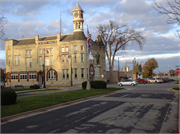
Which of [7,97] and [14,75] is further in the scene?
[14,75]

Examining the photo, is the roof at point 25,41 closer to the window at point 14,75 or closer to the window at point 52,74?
the window at point 14,75

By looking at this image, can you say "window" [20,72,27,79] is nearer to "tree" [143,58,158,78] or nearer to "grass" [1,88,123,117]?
"grass" [1,88,123,117]

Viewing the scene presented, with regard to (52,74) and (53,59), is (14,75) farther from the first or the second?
(53,59)

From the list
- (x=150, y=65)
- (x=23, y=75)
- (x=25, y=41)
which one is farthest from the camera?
(x=150, y=65)

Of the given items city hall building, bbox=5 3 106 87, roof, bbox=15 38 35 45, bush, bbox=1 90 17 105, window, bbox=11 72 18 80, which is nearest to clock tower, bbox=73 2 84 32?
city hall building, bbox=5 3 106 87

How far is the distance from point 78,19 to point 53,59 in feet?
44.0

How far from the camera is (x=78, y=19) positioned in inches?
2190

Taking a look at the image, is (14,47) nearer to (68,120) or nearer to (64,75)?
(64,75)

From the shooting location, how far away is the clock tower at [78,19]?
55688 mm

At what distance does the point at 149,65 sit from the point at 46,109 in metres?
96.4

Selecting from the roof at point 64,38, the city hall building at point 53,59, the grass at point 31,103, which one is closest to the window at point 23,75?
the city hall building at point 53,59

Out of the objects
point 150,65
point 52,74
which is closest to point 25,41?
point 52,74

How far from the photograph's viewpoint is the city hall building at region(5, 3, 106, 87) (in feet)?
179

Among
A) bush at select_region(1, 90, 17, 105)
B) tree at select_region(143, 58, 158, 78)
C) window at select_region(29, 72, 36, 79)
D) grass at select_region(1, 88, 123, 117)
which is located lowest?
grass at select_region(1, 88, 123, 117)
